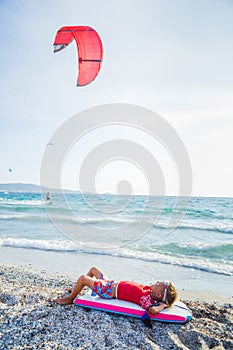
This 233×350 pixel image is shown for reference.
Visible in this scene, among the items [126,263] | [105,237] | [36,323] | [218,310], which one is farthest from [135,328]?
[105,237]

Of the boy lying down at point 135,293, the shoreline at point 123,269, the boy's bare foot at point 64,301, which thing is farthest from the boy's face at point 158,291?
the shoreline at point 123,269

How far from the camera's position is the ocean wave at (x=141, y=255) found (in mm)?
6949

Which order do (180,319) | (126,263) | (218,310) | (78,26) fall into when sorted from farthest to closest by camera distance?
(126,263) → (78,26) → (218,310) → (180,319)

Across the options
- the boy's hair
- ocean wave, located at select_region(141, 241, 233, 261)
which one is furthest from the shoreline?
the boy's hair

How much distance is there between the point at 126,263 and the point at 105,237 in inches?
168

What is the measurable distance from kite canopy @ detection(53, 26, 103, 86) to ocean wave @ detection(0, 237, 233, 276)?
471cm

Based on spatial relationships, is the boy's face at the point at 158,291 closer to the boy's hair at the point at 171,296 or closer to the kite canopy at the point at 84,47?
the boy's hair at the point at 171,296

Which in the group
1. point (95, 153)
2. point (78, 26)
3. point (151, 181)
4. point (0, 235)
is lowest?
point (0, 235)

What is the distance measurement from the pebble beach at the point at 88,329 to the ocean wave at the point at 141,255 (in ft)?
10.1

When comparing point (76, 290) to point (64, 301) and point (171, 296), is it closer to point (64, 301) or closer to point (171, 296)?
point (64, 301)

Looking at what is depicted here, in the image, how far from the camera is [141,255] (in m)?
7.81

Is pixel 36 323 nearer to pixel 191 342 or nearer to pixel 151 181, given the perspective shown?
pixel 191 342

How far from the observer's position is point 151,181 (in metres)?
10.5

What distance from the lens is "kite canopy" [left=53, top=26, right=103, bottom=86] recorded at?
5172 millimetres
